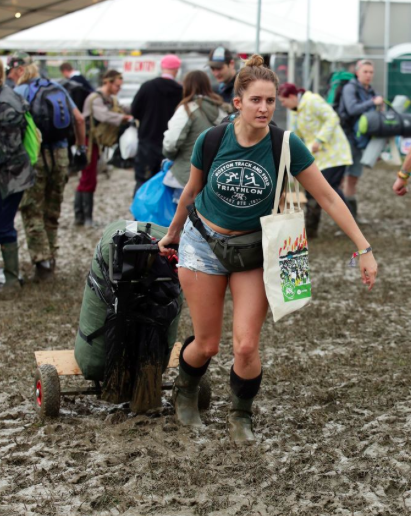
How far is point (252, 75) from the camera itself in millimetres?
3938

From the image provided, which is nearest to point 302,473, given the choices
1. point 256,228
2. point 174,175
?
point 256,228

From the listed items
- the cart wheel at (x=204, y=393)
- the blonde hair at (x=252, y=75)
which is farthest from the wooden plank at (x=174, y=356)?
the blonde hair at (x=252, y=75)

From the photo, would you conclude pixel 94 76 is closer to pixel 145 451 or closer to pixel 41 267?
pixel 41 267

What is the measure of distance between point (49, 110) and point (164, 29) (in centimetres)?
1023

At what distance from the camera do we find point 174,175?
700cm

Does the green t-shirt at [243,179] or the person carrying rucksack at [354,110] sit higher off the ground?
the green t-shirt at [243,179]

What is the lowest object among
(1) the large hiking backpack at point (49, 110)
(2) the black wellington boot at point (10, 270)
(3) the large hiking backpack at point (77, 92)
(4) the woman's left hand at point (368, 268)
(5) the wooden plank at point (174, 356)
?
(2) the black wellington boot at point (10, 270)

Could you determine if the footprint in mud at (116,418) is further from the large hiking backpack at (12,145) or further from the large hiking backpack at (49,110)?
A: the large hiking backpack at (49,110)

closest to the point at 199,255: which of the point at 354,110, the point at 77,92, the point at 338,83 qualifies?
the point at 354,110

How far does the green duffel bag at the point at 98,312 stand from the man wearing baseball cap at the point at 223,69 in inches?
131

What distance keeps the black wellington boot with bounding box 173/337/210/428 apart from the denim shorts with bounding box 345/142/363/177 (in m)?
6.93

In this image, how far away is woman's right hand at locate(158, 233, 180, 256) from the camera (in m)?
4.26

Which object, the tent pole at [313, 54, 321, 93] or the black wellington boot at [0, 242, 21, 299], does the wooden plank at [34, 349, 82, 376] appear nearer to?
the black wellington boot at [0, 242, 21, 299]

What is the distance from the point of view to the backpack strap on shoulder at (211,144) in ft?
13.2
